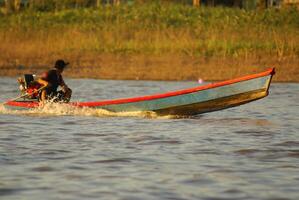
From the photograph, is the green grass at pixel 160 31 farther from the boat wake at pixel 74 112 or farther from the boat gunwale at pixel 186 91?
the boat gunwale at pixel 186 91

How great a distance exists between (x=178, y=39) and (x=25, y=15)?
998cm

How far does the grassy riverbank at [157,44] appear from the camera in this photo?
27328 millimetres

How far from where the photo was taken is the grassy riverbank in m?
27.3

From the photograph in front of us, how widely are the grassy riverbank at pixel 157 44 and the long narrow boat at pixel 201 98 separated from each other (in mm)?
10334

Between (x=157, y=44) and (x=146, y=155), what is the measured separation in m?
18.6

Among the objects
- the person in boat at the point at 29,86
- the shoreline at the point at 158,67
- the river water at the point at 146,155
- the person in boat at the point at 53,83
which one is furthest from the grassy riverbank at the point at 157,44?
the person in boat at the point at 53,83

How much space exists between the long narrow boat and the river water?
20 cm

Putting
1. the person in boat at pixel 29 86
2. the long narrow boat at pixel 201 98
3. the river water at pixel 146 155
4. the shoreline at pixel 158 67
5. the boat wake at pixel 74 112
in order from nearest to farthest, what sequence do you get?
the river water at pixel 146 155 < the long narrow boat at pixel 201 98 < the boat wake at pixel 74 112 < the person in boat at pixel 29 86 < the shoreline at pixel 158 67

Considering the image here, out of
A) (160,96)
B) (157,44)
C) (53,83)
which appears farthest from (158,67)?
(160,96)

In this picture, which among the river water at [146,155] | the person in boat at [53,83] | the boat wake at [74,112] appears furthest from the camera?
the person in boat at [53,83]

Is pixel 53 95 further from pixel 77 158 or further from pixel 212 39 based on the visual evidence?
pixel 212 39

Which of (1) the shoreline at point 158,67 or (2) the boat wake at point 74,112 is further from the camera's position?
(1) the shoreline at point 158,67

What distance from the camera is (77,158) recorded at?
10641 millimetres

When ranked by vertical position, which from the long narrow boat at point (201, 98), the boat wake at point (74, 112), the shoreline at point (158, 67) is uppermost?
the long narrow boat at point (201, 98)
